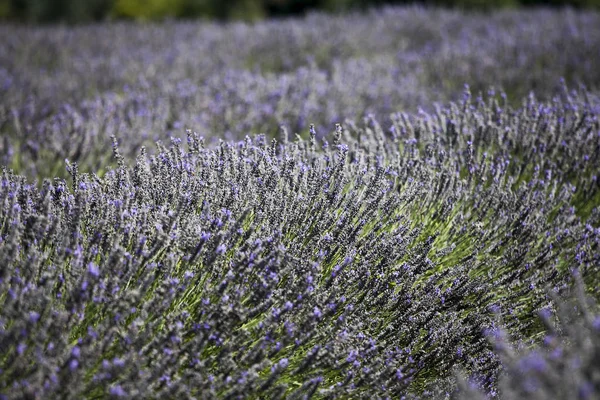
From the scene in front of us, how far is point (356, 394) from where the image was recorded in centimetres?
186

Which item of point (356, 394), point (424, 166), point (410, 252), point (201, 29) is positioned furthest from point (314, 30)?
point (356, 394)

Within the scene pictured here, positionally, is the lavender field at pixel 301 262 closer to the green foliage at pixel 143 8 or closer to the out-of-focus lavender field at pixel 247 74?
the out-of-focus lavender field at pixel 247 74

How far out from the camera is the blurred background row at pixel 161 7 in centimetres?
903

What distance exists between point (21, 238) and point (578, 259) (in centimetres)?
205

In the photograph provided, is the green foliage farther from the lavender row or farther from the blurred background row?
the lavender row

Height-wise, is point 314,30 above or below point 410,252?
above

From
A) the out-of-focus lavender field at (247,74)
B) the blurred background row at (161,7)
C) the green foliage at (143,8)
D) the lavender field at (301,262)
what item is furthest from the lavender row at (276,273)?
the green foliage at (143,8)

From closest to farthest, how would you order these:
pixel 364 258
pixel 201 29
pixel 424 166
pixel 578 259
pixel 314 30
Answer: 1. pixel 364 258
2. pixel 578 259
3. pixel 424 166
4. pixel 314 30
5. pixel 201 29

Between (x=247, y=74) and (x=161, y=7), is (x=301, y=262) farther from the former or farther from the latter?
(x=161, y=7)

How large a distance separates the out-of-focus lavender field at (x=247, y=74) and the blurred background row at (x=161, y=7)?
2.59m

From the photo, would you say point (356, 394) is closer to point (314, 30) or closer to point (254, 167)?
point (254, 167)

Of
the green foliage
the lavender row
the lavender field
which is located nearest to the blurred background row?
the green foliage

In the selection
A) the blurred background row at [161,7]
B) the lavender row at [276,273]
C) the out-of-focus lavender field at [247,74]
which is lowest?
the lavender row at [276,273]

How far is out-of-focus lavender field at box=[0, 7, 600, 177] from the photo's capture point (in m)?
3.61
